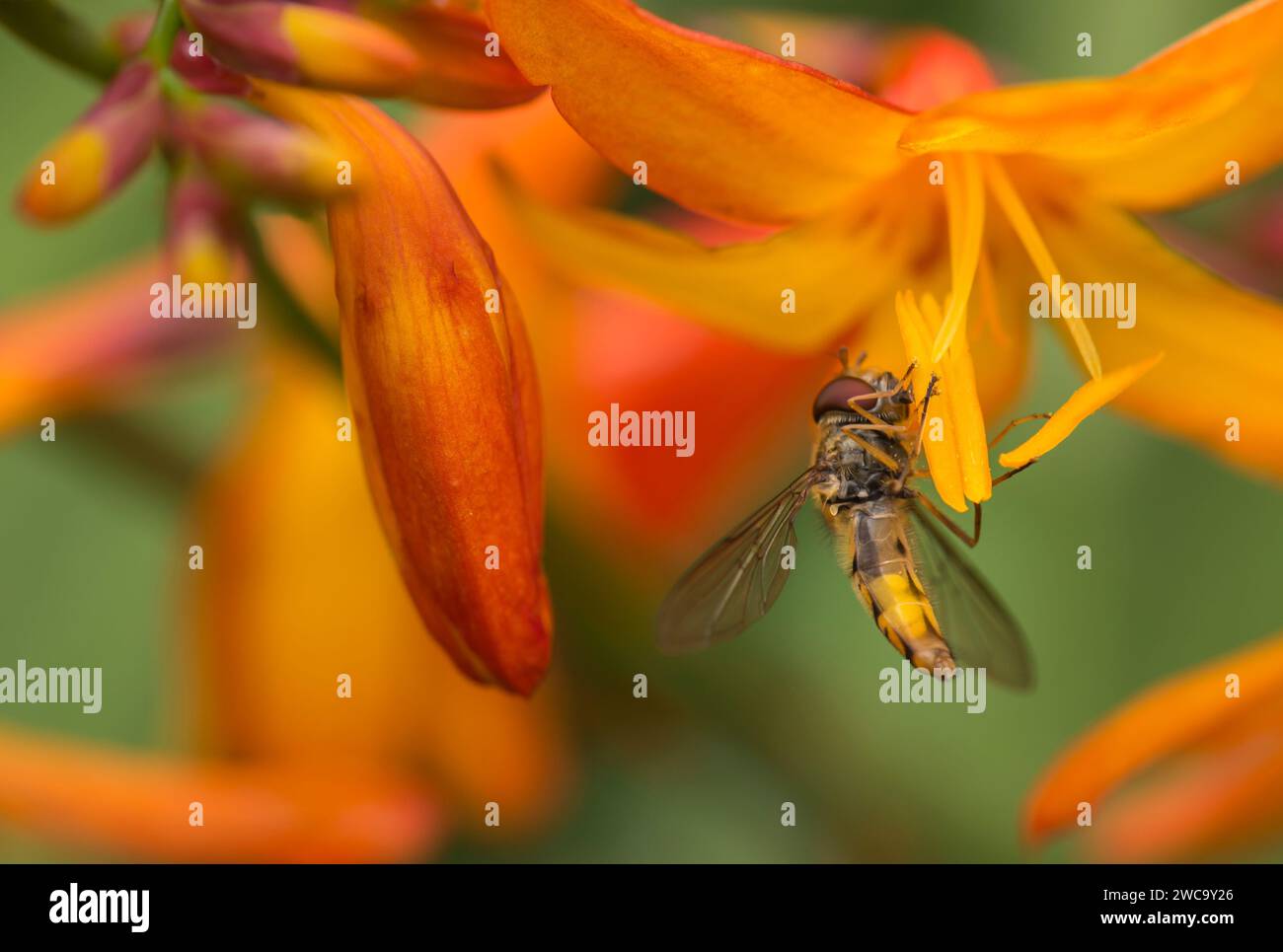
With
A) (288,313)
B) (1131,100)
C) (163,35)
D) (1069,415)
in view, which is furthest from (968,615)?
(163,35)

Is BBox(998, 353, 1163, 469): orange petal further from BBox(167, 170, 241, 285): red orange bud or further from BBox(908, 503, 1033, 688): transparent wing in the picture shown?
BBox(167, 170, 241, 285): red orange bud

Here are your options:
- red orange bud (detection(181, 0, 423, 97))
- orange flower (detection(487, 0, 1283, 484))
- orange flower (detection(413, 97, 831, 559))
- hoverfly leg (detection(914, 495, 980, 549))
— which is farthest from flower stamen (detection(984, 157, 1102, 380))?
red orange bud (detection(181, 0, 423, 97))

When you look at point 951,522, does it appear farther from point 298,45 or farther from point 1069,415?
point 298,45

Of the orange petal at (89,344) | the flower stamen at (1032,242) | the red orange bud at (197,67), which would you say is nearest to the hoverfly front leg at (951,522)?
the flower stamen at (1032,242)

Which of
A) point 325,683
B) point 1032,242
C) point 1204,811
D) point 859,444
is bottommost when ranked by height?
point 1204,811
